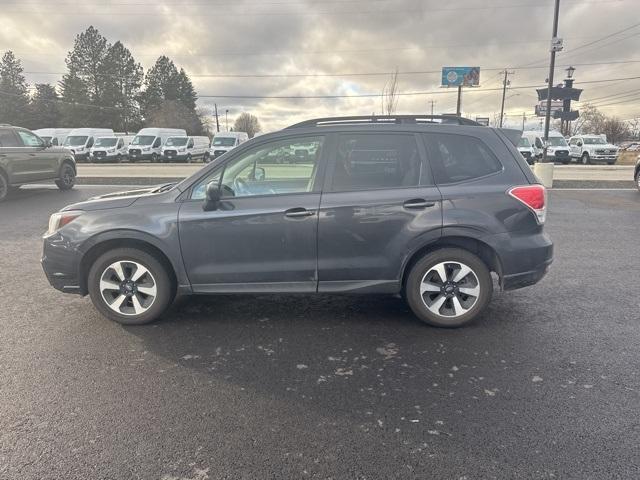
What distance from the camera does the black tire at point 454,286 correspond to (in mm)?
4059

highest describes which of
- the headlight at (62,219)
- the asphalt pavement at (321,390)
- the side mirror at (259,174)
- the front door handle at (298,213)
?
the side mirror at (259,174)

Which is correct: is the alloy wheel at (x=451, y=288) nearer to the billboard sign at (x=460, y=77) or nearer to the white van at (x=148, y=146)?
the white van at (x=148, y=146)

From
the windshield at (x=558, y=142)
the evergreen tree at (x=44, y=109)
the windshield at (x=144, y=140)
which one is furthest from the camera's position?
the evergreen tree at (x=44, y=109)

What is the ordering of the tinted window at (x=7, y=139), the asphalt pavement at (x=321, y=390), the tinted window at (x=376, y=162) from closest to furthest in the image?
the asphalt pavement at (x=321, y=390) < the tinted window at (x=376, y=162) < the tinted window at (x=7, y=139)

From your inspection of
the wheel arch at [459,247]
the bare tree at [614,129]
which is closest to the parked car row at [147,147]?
the wheel arch at [459,247]

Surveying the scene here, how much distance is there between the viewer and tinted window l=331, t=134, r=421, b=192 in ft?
13.2

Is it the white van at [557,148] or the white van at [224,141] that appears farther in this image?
the white van at [224,141]

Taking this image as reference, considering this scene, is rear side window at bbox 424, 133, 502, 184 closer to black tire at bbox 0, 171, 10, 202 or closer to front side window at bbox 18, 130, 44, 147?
black tire at bbox 0, 171, 10, 202

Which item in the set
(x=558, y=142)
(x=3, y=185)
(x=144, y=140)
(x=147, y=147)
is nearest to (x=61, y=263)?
(x=3, y=185)

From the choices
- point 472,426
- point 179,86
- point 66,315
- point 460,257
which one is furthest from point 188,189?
point 179,86

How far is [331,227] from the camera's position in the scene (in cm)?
396

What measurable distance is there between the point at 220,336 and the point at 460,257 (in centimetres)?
217

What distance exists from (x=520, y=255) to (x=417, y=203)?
101 centimetres

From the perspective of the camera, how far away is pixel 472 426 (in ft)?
8.96
